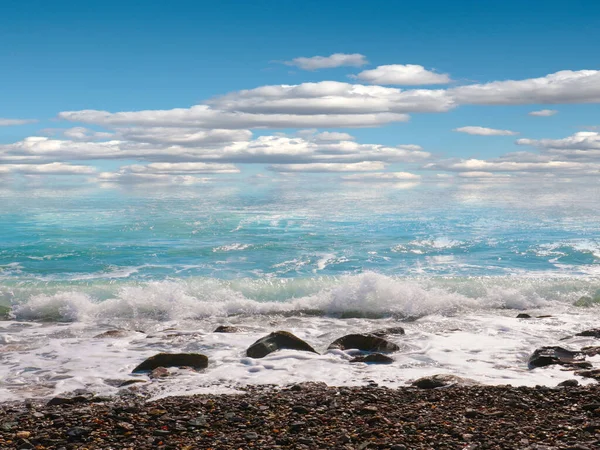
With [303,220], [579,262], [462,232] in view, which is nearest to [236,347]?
[579,262]

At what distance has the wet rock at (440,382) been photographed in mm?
9211

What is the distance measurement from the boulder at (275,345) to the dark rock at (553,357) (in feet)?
13.5

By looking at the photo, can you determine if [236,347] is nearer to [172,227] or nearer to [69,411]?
[69,411]

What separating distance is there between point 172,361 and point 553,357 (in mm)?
6828

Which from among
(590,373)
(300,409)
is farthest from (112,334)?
(590,373)

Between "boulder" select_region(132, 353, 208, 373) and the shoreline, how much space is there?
167 cm

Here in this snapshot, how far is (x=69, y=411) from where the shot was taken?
8.08 metres

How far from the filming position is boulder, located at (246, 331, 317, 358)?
1173cm

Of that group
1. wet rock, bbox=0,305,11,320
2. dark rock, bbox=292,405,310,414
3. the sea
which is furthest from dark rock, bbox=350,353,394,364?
wet rock, bbox=0,305,11,320

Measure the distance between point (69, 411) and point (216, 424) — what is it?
7.24 ft

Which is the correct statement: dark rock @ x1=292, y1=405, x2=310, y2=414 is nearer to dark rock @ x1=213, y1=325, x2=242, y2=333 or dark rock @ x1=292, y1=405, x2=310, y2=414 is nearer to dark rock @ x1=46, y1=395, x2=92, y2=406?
dark rock @ x1=46, y1=395, x2=92, y2=406

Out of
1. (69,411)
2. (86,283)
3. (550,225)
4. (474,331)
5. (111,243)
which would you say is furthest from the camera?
(550,225)

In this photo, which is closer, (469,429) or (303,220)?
(469,429)

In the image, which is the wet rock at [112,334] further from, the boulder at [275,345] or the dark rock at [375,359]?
the dark rock at [375,359]
